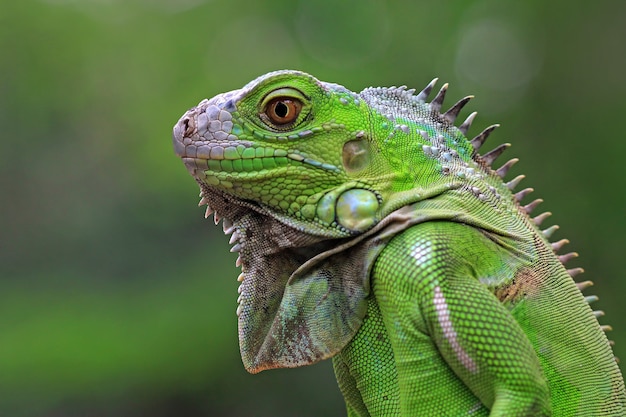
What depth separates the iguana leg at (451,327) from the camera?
1739mm

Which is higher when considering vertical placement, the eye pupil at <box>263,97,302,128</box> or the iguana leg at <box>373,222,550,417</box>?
the eye pupil at <box>263,97,302,128</box>

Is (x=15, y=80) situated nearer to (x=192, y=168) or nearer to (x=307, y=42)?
(x=307, y=42)

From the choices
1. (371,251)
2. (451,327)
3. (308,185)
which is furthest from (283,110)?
(451,327)

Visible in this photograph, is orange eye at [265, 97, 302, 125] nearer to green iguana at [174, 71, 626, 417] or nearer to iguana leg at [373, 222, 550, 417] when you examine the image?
green iguana at [174, 71, 626, 417]

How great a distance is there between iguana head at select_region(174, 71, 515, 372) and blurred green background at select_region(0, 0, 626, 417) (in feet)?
15.3

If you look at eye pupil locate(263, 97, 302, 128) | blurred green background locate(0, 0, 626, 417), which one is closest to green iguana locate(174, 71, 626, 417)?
eye pupil locate(263, 97, 302, 128)

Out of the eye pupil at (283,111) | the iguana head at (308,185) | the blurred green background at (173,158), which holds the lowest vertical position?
the blurred green background at (173,158)

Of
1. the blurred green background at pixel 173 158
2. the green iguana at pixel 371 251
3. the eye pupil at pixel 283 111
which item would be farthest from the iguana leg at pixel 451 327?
the blurred green background at pixel 173 158

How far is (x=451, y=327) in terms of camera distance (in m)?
1.76

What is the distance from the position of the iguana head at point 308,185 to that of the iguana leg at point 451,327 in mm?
112

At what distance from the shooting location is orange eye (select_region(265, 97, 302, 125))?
2.02m

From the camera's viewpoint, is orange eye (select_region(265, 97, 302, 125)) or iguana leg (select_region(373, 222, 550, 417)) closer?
iguana leg (select_region(373, 222, 550, 417))

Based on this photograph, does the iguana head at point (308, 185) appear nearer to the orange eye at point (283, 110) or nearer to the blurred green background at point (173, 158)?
the orange eye at point (283, 110)

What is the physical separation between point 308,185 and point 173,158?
604 cm
